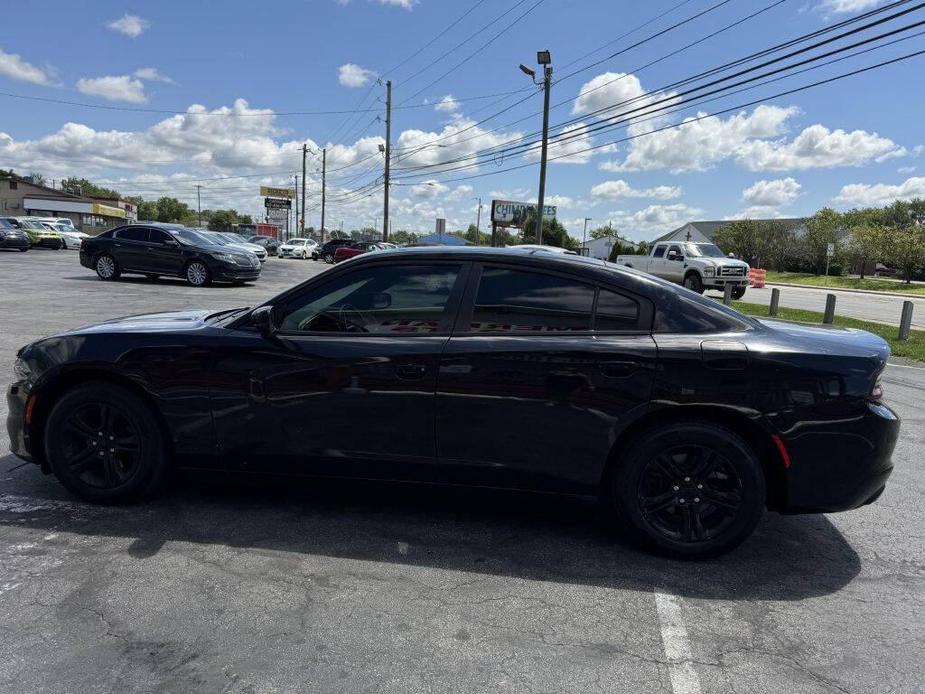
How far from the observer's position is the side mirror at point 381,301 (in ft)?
11.7

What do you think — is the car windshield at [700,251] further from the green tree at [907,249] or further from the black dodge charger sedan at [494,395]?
the green tree at [907,249]

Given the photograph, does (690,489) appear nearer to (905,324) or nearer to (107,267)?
(905,324)

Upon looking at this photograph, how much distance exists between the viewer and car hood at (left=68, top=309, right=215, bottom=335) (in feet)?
12.2

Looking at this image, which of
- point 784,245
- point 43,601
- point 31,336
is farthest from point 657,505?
point 784,245

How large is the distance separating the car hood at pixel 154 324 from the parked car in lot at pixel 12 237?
3444 cm

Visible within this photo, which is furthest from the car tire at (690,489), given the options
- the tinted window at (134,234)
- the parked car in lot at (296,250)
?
the parked car in lot at (296,250)

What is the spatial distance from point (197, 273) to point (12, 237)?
20774 millimetres

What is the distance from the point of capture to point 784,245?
204 feet

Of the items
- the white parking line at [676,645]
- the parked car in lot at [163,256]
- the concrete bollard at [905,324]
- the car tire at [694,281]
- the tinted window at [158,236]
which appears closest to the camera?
the white parking line at [676,645]

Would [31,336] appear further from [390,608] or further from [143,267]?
[143,267]

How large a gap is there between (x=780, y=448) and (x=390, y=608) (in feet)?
6.86

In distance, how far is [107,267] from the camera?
17984mm

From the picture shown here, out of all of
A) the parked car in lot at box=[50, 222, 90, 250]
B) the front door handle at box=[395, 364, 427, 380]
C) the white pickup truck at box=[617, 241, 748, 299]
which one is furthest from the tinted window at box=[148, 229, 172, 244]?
the parked car in lot at box=[50, 222, 90, 250]

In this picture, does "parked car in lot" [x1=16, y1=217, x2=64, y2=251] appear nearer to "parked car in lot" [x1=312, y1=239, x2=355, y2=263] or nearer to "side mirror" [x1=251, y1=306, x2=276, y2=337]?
"parked car in lot" [x1=312, y1=239, x2=355, y2=263]
